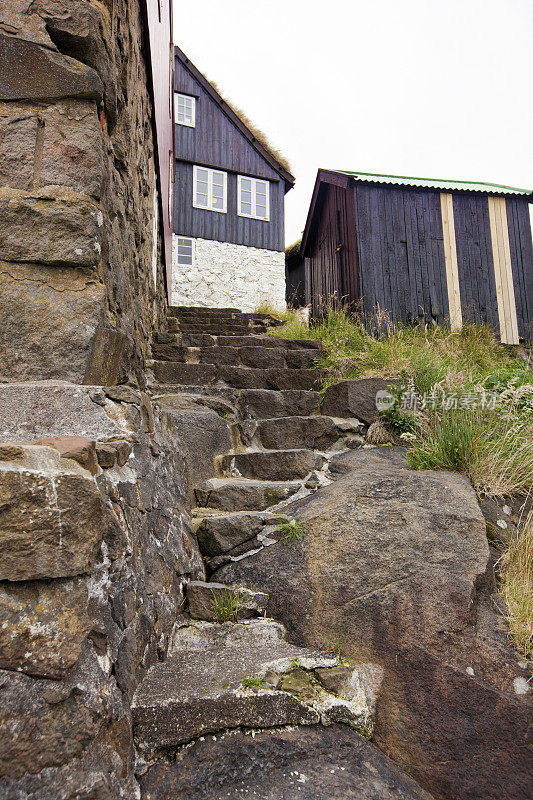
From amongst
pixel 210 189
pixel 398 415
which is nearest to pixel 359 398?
pixel 398 415

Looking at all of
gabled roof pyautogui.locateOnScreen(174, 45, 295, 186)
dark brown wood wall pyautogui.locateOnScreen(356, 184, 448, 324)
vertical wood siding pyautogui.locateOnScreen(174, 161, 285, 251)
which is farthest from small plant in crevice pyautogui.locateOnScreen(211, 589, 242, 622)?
gabled roof pyautogui.locateOnScreen(174, 45, 295, 186)

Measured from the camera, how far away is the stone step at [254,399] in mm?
3997

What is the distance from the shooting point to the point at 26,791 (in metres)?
0.99

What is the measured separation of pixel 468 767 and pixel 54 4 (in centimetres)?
285

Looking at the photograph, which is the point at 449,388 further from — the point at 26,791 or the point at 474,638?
the point at 26,791

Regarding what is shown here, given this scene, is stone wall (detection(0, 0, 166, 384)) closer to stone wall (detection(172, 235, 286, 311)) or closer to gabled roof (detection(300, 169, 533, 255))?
gabled roof (detection(300, 169, 533, 255))

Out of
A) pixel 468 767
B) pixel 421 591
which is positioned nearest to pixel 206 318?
pixel 421 591

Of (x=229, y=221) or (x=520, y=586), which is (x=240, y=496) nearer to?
(x=520, y=586)

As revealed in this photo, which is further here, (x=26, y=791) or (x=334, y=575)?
(x=334, y=575)

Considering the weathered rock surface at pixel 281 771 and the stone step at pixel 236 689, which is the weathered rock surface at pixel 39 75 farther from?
the weathered rock surface at pixel 281 771

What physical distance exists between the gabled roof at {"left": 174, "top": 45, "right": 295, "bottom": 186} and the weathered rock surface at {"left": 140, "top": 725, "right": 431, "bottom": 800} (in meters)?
14.0

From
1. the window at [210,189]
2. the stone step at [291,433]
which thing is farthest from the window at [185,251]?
the stone step at [291,433]

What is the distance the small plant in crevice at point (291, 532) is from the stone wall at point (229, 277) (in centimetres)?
1010

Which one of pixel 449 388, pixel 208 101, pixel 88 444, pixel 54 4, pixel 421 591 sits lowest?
pixel 421 591
